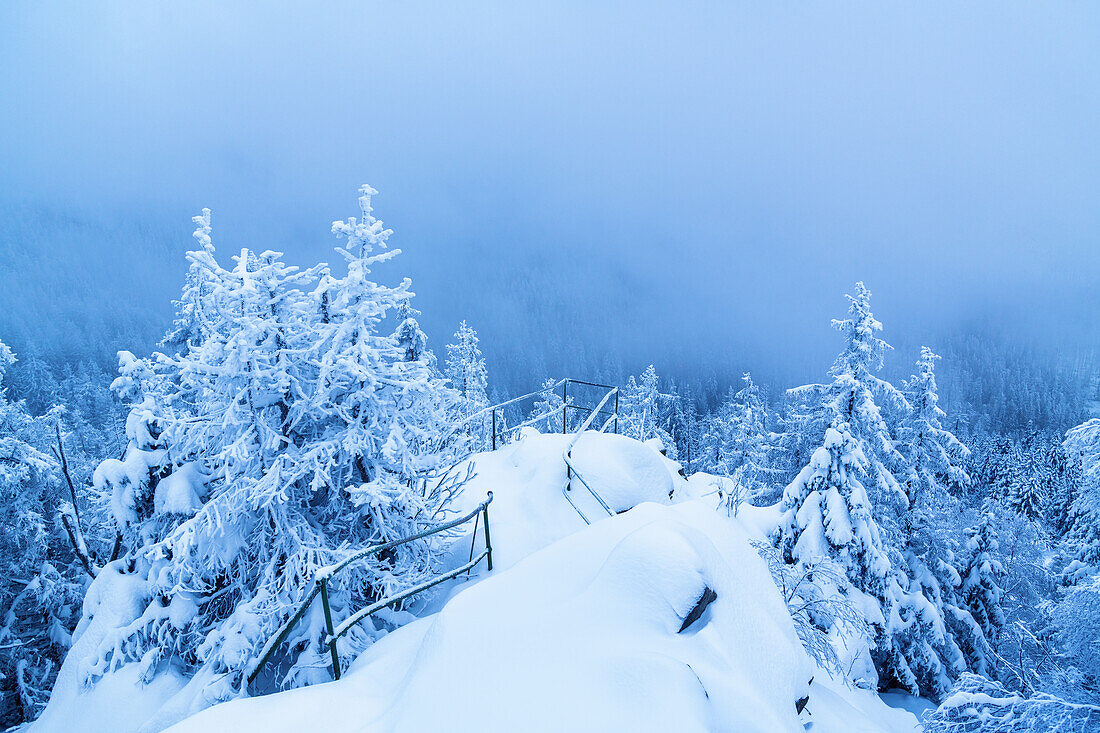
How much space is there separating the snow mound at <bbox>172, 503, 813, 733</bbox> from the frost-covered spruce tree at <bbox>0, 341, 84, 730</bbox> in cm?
1798

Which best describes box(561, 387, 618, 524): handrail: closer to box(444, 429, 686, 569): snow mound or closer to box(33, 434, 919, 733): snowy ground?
box(444, 429, 686, 569): snow mound

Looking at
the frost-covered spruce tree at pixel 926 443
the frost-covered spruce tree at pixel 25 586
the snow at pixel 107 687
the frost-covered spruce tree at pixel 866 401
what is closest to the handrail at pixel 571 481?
the snow at pixel 107 687

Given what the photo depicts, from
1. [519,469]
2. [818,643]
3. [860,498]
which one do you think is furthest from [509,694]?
[860,498]

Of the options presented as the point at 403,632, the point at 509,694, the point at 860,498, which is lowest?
the point at 860,498

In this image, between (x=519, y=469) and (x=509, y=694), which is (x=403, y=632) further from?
(x=519, y=469)

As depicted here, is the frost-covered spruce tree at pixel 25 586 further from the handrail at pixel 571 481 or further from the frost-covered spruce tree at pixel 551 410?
the handrail at pixel 571 481

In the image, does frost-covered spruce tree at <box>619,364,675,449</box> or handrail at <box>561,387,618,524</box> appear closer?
handrail at <box>561,387,618,524</box>

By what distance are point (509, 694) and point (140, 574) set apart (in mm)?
9132

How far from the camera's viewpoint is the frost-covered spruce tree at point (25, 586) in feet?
53.1

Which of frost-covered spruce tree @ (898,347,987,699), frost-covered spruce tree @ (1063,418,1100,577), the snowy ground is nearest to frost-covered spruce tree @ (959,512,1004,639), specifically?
frost-covered spruce tree @ (898,347,987,699)

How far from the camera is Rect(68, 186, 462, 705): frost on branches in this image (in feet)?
24.3

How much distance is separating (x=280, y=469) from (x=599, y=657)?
18.1ft


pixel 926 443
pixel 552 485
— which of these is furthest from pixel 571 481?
pixel 926 443

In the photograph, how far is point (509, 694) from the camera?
3992 mm
